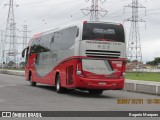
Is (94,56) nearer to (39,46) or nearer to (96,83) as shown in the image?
(96,83)

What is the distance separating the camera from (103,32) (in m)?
22.0

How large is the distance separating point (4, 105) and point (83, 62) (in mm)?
6294

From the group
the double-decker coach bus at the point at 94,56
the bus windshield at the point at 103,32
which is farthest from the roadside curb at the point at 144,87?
the bus windshield at the point at 103,32

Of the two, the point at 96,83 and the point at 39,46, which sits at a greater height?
the point at 39,46

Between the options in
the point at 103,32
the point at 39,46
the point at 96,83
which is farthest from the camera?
the point at 39,46

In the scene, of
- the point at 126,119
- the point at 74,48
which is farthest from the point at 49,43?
the point at 126,119

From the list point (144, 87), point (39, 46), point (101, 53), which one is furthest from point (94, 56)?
Answer: point (39, 46)

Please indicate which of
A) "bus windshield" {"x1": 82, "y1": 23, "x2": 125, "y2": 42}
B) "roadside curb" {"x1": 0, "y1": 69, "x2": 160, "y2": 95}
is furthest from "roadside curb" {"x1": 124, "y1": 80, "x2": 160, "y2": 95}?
"bus windshield" {"x1": 82, "y1": 23, "x2": 125, "y2": 42}

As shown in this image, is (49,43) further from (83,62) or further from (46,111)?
(46,111)

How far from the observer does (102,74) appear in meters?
21.9

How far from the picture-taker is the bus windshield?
21797 millimetres

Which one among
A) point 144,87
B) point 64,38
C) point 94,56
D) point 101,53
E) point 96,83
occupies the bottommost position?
point 144,87

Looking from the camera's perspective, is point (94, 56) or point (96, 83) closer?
point (96, 83)

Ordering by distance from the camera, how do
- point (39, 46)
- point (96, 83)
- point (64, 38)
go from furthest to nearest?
point (39, 46) → point (64, 38) → point (96, 83)
